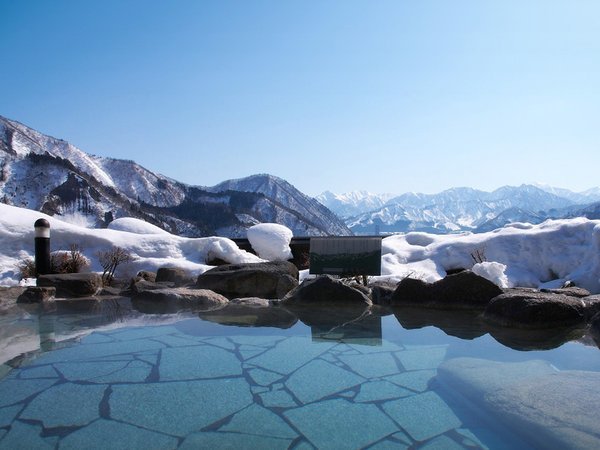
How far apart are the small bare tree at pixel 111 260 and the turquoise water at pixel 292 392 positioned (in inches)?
224

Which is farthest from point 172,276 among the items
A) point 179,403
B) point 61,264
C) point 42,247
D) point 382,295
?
point 179,403

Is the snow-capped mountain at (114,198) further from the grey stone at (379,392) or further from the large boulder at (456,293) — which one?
the grey stone at (379,392)

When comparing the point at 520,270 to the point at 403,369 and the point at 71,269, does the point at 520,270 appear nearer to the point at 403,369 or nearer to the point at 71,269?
the point at 403,369

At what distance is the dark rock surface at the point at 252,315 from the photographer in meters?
6.34

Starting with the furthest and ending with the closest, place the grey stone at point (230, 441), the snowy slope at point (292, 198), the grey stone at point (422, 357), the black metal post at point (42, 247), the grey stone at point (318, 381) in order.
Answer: the snowy slope at point (292, 198)
the black metal post at point (42, 247)
the grey stone at point (422, 357)
the grey stone at point (318, 381)
the grey stone at point (230, 441)

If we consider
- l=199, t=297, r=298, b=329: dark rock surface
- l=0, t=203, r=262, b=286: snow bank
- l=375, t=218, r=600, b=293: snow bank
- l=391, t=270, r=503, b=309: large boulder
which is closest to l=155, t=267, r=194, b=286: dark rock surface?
l=0, t=203, r=262, b=286: snow bank

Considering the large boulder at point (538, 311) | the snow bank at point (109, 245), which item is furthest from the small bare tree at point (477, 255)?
the snow bank at point (109, 245)

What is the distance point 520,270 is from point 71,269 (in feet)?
36.8

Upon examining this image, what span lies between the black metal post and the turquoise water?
537 centimetres

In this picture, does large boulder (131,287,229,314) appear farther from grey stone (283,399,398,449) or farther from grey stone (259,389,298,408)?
grey stone (283,399,398,449)

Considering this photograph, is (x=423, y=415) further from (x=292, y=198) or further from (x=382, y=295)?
(x=292, y=198)

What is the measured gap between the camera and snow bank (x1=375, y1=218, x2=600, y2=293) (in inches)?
406

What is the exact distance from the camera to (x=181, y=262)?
11898 millimetres

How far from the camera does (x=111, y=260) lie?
11.2 meters
